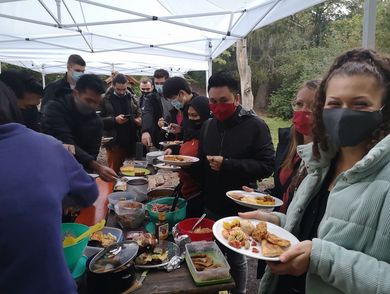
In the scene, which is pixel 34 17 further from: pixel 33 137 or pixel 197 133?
pixel 33 137

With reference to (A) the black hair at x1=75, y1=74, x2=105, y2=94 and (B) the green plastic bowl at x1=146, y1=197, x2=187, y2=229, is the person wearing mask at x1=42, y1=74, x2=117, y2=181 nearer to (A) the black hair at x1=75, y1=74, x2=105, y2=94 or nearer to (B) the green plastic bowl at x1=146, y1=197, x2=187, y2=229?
(A) the black hair at x1=75, y1=74, x2=105, y2=94

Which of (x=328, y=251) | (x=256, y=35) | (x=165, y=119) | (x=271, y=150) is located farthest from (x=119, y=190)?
(x=256, y=35)

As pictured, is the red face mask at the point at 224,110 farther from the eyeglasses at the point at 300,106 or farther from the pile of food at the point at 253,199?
the pile of food at the point at 253,199

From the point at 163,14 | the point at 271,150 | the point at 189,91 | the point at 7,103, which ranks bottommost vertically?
the point at 271,150

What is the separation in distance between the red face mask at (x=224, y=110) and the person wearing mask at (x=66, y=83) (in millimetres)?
1707

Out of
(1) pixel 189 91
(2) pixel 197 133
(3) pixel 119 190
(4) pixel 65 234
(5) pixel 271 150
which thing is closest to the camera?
(4) pixel 65 234

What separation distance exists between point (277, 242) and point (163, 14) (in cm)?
458

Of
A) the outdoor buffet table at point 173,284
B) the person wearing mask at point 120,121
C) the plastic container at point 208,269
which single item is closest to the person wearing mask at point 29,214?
the outdoor buffet table at point 173,284

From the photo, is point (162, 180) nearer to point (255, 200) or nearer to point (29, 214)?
point (255, 200)

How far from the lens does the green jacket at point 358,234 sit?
964 millimetres

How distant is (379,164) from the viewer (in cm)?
104

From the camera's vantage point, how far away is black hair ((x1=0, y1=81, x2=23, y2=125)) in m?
1.10

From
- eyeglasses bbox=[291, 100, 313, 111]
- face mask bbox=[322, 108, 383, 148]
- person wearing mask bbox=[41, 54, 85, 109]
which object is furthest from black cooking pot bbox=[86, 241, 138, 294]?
person wearing mask bbox=[41, 54, 85, 109]

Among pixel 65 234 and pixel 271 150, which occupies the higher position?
pixel 271 150
